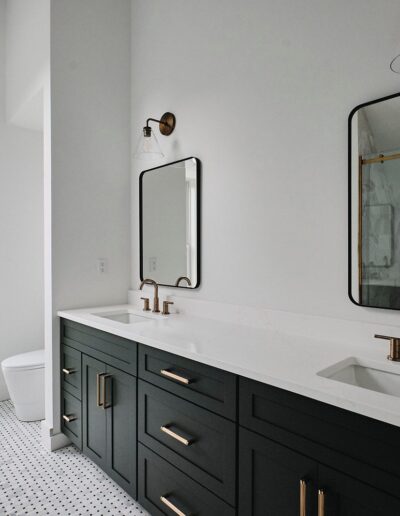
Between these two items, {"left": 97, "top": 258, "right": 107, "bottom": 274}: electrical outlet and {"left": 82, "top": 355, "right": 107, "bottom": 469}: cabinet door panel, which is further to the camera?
{"left": 97, "top": 258, "right": 107, "bottom": 274}: electrical outlet

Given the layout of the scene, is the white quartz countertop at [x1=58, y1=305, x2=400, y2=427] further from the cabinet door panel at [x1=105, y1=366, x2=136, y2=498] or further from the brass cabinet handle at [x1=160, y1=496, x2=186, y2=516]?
the brass cabinet handle at [x1=160, y1=496, x2=186, y2=516]

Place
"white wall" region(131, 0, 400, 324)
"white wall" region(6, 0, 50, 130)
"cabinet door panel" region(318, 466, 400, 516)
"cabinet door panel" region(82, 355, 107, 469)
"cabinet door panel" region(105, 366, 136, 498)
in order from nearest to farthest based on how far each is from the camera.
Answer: "cabinet door panel" region(318, 466, 400, 516) < "white wall" region(131, 0, 400, 324) < "cabinet door panel" region(105, 366, 136, 498) < "cabinet door panel" region(82, 355, 107, 469) < "white wall" region(6, 0, 50, 130)

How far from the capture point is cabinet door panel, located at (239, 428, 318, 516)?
1.07 metres

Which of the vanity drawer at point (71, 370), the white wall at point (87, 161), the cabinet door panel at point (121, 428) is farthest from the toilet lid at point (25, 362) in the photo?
the cabinet door panel at point (121, 428)

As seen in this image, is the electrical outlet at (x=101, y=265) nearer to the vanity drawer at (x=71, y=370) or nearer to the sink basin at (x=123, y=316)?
the sink basin at (x=123, y=316)

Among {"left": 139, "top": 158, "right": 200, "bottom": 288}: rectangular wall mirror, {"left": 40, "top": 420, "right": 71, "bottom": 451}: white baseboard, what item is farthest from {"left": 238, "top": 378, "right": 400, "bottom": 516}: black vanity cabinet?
{"left": 40, "top": 420, "right": 71, "bottom": 451}: white baseboard

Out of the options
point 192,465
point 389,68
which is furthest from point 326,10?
point 192,465

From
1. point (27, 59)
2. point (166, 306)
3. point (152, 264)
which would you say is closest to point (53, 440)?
point (166, 306)

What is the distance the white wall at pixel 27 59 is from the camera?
256cm

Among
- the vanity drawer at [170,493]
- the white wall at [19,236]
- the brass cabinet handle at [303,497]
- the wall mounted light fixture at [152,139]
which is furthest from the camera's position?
the white wall at [19,236]

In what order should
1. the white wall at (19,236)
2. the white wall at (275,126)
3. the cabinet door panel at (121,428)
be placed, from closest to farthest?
the white wall at (275,126) → the cabinet door panel at (121,428) → the white wall at (19,236)

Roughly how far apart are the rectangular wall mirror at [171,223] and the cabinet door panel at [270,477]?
1155 millimetres

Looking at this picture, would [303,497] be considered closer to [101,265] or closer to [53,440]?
[53,440]

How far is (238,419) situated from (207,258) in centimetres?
109
